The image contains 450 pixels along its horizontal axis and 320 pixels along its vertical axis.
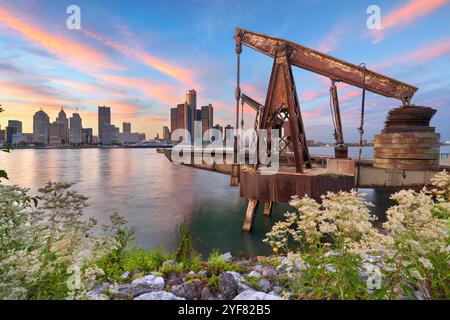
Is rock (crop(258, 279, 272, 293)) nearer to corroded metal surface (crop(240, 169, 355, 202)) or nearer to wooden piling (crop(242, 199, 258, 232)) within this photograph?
corroded metal surface (crop(240, 169, 355, 202))

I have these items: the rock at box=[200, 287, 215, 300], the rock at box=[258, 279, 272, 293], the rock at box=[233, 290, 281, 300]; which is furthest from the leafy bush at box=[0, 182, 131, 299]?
the rock at box=[258, 279, 272, 293]

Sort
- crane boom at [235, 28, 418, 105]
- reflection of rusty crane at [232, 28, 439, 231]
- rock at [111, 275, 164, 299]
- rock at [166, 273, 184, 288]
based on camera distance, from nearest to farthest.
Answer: rock at [111, 275, 164, 299]
rock at [166, 273, 184, 288]
reflection of rusty crane at [232, 28, 439, 231]
crane boom at [235, 28, 418, 105]

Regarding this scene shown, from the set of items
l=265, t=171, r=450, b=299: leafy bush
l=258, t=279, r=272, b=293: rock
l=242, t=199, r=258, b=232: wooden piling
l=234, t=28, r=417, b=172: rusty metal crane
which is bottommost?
l=242, t=199, r=258, b=232: wooden piling

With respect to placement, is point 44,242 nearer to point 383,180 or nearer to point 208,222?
point 208,222

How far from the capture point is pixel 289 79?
38.0ft

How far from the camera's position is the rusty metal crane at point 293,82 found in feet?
36.2

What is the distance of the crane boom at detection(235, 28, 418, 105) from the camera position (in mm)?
10831

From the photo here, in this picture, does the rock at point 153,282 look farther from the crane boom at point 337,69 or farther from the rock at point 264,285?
the crane boom at point 337,69

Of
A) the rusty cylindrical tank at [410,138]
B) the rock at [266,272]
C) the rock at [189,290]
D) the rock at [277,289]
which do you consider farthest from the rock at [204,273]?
the rusty cylindrical tank at [410,138]

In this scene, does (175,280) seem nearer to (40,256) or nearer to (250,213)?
(40,256)

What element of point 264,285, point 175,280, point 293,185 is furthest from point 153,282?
point 293,185

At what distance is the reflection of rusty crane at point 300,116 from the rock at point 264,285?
276 inches

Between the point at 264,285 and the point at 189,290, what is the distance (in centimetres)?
128
